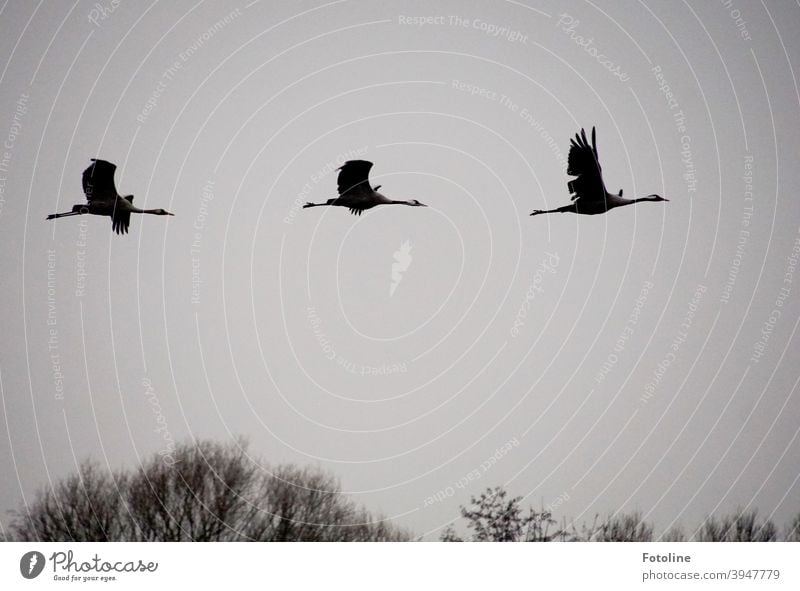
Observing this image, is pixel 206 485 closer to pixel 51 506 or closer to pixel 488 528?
pixel 51 506

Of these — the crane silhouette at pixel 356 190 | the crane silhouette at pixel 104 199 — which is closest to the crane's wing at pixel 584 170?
the crane silhouette at pixel 356 190

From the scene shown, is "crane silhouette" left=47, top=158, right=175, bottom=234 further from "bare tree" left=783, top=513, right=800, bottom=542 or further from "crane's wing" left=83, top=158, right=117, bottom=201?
"bare tree" left=783, top=513, right=800, bottom=542

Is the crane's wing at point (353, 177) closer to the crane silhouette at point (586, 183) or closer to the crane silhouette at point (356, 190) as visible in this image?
the crane silhouette at point (356, 190)

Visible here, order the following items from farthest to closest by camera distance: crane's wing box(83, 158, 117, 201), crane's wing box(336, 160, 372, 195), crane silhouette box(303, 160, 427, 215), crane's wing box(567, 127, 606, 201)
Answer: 1. crane silhouette box(303, 160, 427, 215)
2. crane's wing box(336, 160, 372, 195)
3. crane's wing box(83, 158, 117, 201)
4. crane's wing box(567, 127, 606, 201)

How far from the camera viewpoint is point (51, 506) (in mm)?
41500

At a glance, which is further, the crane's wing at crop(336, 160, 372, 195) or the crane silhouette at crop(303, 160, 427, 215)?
the crane silhouette at crop(303, 160, 427, 215)

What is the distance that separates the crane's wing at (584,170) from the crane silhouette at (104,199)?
10.6m

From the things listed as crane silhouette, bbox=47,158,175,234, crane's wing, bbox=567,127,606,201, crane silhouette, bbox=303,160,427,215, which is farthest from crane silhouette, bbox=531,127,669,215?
crane silhouette, bbox=47,158,175,234

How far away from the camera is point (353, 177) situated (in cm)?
3550

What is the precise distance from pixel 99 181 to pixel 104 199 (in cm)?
73

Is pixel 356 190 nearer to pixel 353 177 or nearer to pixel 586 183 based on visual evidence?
pixel 353 177

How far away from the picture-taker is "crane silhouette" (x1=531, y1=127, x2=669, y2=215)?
108ft

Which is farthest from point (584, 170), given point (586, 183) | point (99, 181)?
point (99, 181)

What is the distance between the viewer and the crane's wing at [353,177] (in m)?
35.2
